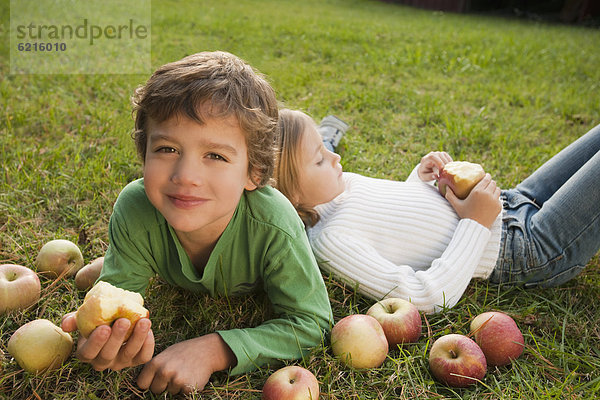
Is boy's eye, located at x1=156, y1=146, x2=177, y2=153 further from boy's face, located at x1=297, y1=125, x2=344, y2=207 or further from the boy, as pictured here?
boy's face, located at x1=297, y1=125, x2=344, y2=207

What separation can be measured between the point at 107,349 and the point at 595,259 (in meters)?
2.48

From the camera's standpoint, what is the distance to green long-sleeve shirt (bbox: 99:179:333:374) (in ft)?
6.42

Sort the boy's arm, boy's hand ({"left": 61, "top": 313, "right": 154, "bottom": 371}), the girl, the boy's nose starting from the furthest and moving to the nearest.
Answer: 1. the girl
2. the boy's arm
3. the boy's nose
4. boy's hand ({"left": 61, "top": 313, "right": 154, "bottom": 371})

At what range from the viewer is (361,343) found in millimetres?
1920

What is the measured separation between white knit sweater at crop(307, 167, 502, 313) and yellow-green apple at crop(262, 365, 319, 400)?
66 centimetres

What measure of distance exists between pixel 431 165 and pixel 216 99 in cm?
156

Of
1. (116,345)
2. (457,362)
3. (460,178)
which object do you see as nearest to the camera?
(116,345)

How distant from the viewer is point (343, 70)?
6270 mm

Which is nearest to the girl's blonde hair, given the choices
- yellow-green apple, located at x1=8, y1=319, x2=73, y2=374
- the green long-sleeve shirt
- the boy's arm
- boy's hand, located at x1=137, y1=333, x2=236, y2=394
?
the green long-sleeve shirt

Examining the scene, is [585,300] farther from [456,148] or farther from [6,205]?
[6,205]

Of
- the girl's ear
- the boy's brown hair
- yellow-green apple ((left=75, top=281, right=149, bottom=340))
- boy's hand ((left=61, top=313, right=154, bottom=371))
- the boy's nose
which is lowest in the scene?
boy's hand ((left=61, top=313, right=154, bottom=371))

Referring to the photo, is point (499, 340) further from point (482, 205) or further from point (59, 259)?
point (59, 259)

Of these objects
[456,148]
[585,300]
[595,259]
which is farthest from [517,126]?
[585,300]

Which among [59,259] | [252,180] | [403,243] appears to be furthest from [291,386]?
[59,259]
